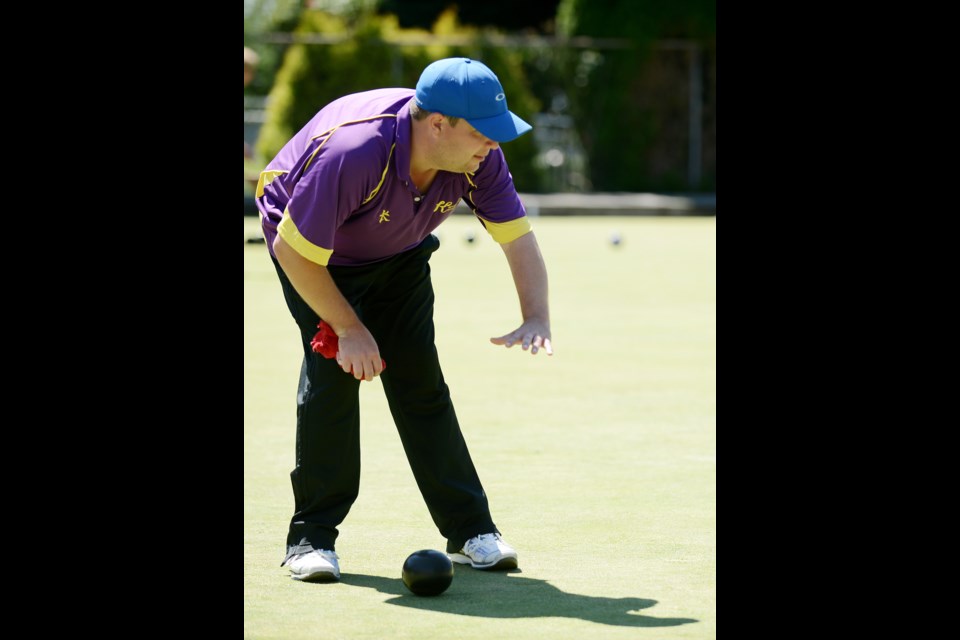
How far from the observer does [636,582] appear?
4.55 meters

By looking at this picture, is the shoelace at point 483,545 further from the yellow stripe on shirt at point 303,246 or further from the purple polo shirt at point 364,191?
the yellow stripe on shirt at point 303,246

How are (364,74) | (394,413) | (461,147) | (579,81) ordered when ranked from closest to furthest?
(461,147), (394,413), (364,74), (579,81)

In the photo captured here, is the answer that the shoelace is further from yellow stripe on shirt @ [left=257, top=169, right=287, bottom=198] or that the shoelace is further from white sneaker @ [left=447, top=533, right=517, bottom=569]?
yellow stripe on shirt @ [left=257, top=169, right=287, bottom=198]

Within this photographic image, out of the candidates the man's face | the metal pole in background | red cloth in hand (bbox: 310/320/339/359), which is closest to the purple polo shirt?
the man's face

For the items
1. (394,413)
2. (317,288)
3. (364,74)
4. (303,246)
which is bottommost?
(394,413)

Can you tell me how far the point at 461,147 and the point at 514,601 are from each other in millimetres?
1332

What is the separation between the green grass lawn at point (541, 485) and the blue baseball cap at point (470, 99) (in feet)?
4.51

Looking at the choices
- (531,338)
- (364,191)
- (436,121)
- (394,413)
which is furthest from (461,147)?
(394,413)

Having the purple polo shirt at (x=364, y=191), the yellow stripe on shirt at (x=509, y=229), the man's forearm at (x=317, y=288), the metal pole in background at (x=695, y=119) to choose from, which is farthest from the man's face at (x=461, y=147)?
the metal pole in background at (x=695, y=119)

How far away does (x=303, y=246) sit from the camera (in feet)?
14.1

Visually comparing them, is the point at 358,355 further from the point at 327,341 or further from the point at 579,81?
the point at 579,81

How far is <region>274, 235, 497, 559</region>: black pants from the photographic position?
187 inches

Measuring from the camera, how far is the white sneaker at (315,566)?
180 inches
